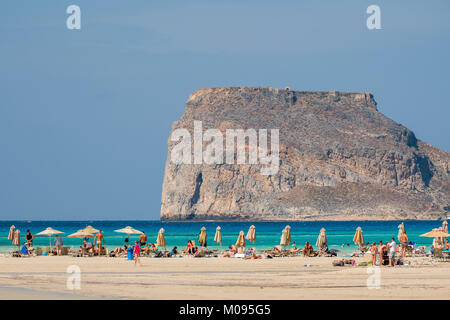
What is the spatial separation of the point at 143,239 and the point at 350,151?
502 ft

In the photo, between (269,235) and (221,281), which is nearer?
(221,281)

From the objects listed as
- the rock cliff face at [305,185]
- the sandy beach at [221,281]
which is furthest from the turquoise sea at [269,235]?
the sandy beach at [221,281]

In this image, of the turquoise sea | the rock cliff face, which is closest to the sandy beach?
the turquoise sea

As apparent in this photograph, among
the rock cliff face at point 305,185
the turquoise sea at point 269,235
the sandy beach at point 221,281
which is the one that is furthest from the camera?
the rock cliff face at point 305,185

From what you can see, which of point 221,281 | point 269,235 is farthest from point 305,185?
point 221,281

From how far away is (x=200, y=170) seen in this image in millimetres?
185875

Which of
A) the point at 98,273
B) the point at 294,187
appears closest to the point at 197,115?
the point at 294,187

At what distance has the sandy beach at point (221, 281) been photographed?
19.9 metres

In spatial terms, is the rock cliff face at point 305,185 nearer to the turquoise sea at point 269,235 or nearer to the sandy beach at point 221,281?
the turquoise sea at point 269,235

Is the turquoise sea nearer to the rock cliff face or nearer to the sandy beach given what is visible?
the rock cliff face

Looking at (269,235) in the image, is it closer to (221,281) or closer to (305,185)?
(221,281)

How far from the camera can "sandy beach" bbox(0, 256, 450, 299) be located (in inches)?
785

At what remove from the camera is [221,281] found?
24.5 m
